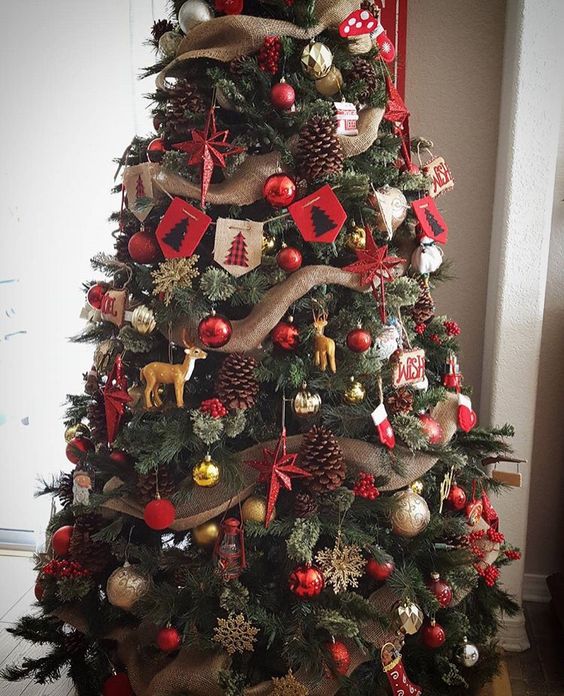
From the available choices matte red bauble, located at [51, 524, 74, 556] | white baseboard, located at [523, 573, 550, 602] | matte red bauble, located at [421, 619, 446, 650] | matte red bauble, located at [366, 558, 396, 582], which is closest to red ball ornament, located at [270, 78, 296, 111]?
matte red bauble, located at [366, 558, 396, 582]

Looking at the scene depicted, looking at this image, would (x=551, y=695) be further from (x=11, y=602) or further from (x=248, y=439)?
(x=11, y=602)

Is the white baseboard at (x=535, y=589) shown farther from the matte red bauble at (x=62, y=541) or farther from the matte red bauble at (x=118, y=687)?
the matte red bauble at (x=62, y=541)

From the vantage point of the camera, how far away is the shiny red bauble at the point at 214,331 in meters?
1.24

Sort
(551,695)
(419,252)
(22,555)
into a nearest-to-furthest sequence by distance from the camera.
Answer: (419,252) → (551,695) → (22,555)

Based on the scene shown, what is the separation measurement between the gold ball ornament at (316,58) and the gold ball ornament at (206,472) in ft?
2.69

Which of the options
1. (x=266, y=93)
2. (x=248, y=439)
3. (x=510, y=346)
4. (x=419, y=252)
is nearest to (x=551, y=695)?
(x=510, y=346)

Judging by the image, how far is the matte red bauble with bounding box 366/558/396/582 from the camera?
1.33 meters

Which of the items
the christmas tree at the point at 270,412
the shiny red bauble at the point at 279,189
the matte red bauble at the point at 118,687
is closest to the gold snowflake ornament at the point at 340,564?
the christmas tree at the point at 270,412

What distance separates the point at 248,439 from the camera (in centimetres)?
142

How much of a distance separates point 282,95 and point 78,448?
0.91 meters

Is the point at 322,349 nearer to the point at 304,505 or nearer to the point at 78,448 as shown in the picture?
the point at 304,505

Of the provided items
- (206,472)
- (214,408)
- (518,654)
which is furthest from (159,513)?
(518,654)

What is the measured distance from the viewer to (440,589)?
139 cm

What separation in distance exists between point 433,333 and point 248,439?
523 mm
